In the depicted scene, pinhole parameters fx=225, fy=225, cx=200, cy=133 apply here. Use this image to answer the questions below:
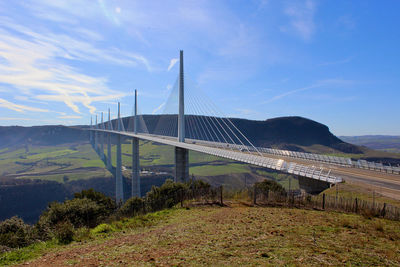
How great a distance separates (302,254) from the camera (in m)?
6.42

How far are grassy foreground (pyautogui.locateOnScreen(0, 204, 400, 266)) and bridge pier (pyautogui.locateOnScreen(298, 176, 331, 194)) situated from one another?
22.5ft

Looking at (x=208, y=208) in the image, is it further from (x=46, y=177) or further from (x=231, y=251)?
(x=46, y=177)

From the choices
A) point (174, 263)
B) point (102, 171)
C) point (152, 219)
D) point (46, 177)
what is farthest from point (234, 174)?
point (174, 263)

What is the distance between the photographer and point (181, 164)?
34.9 m

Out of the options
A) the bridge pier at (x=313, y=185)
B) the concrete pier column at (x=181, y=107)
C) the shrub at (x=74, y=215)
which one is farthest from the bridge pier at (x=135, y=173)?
the bridge pier at (x=313, y=185)

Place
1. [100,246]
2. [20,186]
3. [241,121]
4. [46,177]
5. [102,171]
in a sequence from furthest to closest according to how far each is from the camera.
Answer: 1. [241,121]
2. [102,171]
3. [46,177]
4. [20,186]
5. [100,246]

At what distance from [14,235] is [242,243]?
9779 mm

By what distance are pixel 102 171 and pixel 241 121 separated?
118149 mm

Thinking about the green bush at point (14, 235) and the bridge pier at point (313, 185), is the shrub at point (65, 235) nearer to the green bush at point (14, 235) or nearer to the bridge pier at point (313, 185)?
the green bush at point (14, 235)

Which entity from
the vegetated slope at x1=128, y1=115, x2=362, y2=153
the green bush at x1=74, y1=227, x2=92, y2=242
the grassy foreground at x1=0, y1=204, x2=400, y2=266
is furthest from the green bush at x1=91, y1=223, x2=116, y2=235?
the vegetated slope at x1=128, y1=115, x2=362, y2=153

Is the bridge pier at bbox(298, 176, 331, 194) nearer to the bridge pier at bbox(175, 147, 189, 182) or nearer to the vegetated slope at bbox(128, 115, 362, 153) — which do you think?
the bridge pier at bbox(175, 147, 189, 182)

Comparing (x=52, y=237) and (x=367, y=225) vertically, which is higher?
(x=367, y=225)

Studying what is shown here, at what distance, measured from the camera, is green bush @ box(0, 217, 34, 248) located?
362 inches

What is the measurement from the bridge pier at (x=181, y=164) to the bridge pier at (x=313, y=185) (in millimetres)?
18888
